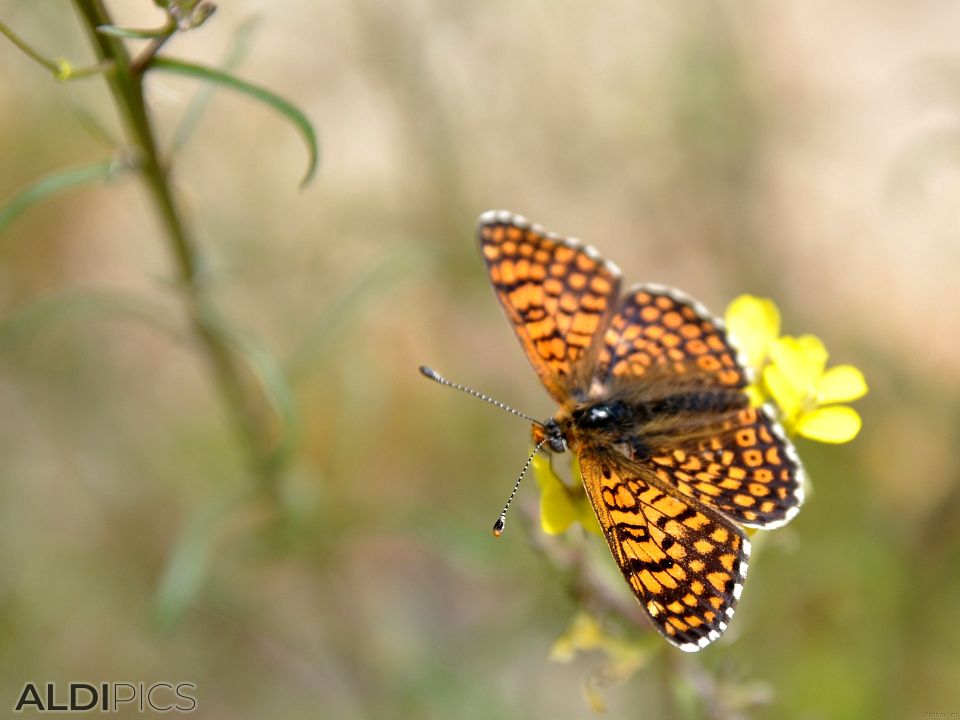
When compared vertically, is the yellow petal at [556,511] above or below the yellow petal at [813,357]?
below

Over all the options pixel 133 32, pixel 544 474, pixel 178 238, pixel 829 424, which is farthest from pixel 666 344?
pixel 133 32

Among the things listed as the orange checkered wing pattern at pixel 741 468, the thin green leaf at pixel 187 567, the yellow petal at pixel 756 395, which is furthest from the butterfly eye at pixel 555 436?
the thin green leaf at pixel 187 567

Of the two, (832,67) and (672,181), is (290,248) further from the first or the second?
(832,67)

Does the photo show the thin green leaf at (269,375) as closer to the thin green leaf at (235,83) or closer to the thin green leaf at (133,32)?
the thin green leaf at (235,83)

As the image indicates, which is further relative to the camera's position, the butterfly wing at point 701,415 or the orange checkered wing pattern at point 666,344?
the orange checkered wing pattern at point 666,344

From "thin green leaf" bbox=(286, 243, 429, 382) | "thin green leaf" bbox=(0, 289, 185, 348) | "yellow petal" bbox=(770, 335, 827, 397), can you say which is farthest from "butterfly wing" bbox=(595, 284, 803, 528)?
"thin green leaf" bbox=(0, 289, 185, 348)
